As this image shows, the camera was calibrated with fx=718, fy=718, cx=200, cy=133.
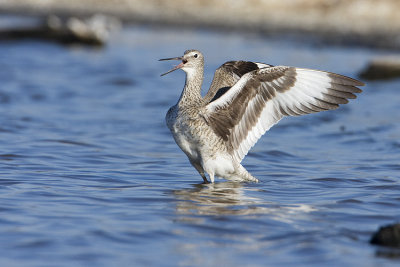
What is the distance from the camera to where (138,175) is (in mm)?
7785

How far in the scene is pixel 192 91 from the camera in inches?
281

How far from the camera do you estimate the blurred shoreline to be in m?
24.4

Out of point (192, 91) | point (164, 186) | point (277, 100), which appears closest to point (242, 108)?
point (277, 100)

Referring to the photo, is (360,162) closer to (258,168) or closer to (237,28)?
(258,168)

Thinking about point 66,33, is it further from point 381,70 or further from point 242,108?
point 242,108

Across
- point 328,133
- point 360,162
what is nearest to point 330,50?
point 328,133

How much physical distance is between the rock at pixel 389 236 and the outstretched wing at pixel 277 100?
6.43 feet

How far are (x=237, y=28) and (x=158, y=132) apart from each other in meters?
16.2

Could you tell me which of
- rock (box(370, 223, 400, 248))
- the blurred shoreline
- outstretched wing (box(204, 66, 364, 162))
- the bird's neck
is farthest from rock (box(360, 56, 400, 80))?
rock (box(370, 223, 400, 248))

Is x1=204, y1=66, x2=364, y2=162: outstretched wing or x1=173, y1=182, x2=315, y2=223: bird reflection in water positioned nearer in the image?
x1=173, y1=182, x2=315, y2=223: bird reflection in water

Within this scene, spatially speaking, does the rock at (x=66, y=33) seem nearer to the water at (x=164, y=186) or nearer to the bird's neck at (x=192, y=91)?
the water at (x=164, y=186)

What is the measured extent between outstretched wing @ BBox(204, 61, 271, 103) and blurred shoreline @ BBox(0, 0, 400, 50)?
15112mm

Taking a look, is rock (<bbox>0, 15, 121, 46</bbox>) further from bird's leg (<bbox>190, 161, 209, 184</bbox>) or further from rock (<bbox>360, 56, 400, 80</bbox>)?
bird's leg (<bbox>190, 161, 209, 184</bbox>)

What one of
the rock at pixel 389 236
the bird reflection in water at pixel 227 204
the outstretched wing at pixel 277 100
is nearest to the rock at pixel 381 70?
the outstretched wing at pixel 277 100
